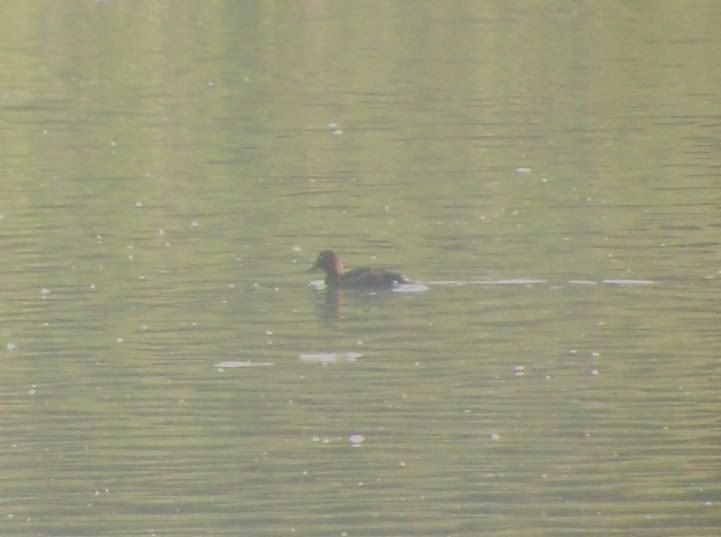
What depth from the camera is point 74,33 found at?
4675cm

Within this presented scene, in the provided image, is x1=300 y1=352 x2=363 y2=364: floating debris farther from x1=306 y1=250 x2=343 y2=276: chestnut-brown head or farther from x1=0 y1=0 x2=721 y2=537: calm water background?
x1=306 y1=250 x2=343 y2=276: chestnut-brown head

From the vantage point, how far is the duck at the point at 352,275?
17688 mm

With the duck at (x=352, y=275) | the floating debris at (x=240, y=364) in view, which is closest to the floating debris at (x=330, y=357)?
the floating debris at (x=240, y=364)

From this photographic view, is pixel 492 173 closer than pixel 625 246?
No

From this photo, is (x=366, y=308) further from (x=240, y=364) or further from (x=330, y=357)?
(x=240, y=364)

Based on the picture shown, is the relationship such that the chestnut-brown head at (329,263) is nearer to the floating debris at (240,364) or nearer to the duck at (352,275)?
the duck at (352,275)

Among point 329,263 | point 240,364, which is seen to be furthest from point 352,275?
point 240,364

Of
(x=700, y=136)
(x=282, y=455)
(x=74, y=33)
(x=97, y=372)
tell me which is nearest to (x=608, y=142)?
(x=700, y=136)

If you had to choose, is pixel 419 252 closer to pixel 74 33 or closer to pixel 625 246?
pixel 625 246

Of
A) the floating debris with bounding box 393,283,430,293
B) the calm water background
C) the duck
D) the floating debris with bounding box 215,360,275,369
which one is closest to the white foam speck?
the calm water background

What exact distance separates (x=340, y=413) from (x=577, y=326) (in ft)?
9.57

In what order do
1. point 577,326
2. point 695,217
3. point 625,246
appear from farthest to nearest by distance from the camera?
point 695,217
point 625,246
point 577,326

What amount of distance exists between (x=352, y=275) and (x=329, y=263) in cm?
21

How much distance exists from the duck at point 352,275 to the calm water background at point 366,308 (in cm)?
17
